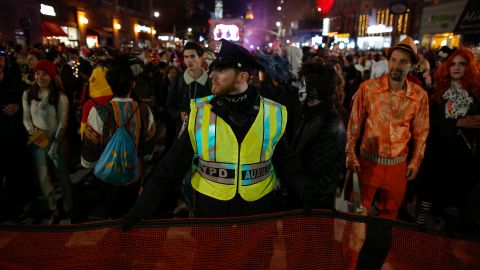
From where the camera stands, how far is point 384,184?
12.2 feet

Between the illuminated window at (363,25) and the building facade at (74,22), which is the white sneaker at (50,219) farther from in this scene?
the illuminated window at (363,25)

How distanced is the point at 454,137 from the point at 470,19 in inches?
240

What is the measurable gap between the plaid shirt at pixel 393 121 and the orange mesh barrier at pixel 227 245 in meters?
2.07

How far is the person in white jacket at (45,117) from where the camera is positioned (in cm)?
429

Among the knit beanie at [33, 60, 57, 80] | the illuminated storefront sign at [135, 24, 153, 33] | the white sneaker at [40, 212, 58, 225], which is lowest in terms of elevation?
the white sneaker at [40, 212, 58, 225]

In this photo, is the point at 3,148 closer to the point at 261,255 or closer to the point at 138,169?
the point at 138,169

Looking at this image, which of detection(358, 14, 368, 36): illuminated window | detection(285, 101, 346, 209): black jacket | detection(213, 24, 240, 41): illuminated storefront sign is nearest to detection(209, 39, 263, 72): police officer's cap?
detection(285, 101, 346, 209): black jacket

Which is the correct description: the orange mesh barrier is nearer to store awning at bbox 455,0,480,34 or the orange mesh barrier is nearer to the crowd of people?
the crowd of people

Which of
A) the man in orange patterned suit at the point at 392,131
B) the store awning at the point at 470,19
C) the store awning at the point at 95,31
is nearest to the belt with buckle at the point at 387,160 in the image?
the man in orange patterned suit at the point at 392,131

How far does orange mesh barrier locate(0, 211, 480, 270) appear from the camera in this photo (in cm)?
170

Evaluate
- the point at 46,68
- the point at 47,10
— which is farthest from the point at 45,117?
the point at 47,10

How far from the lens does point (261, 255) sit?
1.79m

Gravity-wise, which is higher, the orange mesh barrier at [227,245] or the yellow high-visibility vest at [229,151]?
the yellow high-visibility vest at [229,151]

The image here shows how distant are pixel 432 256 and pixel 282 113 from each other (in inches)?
48.9
